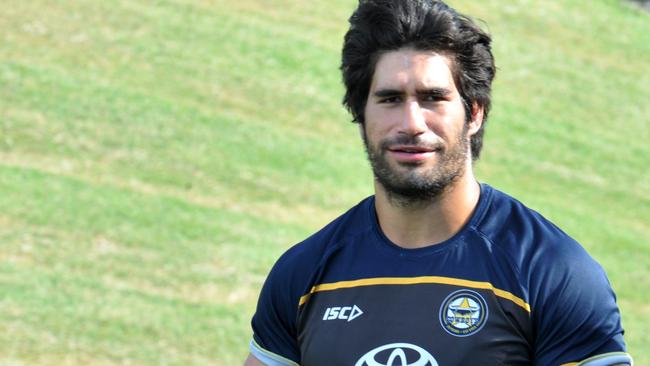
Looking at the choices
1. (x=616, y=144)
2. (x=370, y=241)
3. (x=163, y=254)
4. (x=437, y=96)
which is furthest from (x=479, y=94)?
(x=616, y=144)

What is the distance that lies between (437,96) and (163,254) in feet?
33.1

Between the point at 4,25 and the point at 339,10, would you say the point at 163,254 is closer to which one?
the point at 4,25

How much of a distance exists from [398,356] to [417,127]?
803mm

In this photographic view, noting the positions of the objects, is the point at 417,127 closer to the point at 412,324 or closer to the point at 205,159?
the point at 412,324

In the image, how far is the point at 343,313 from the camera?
4004 mm

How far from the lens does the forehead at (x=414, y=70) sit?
395 cm

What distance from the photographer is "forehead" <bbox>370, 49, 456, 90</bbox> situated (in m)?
3.95

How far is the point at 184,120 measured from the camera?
56.2ft

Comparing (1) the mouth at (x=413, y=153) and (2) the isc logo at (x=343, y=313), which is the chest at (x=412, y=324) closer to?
(2) the isc logo at (x=343, y=313)

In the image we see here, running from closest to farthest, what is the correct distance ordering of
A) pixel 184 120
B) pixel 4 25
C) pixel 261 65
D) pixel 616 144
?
pixel 184 120 → pixel 4 25 → pixel 261 65 → pixel 616 144

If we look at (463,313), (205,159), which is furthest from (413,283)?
(205,159)

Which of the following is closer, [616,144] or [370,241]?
[370,241]

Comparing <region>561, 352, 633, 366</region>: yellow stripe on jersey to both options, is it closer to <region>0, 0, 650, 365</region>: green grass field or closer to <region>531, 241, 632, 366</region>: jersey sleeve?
<region>531, 241, 632, 366</region>: jersey sleeve

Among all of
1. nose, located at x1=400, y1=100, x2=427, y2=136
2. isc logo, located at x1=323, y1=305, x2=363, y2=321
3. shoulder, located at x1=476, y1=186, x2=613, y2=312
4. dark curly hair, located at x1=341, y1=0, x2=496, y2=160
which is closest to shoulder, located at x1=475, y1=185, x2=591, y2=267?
shoulder, located at x1=476, y1=186, x2=613, y2=312
